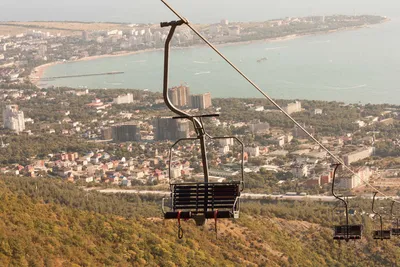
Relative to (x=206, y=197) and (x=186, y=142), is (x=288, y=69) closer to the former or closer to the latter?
(x=186, y=142)

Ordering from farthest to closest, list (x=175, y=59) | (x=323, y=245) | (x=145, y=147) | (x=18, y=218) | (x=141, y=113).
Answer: (x=175, y=59) < (x=141, y=113) < (x=145, y=147) < (x=323, y=245) < (x=18, y=218)

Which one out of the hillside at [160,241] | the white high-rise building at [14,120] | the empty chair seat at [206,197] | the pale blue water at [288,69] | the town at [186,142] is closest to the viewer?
the empty chair seat at [206,197]

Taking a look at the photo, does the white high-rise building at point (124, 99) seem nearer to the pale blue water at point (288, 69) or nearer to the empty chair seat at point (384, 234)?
the pale blue water at point (288, 69)

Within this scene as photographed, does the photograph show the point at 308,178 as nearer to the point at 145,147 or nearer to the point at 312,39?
the point at 145,147

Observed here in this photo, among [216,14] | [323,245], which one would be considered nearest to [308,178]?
[323,245]

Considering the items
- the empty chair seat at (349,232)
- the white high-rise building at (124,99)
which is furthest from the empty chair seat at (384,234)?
the white high-rise building at (124,99)

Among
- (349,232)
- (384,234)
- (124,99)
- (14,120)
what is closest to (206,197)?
(349,232)

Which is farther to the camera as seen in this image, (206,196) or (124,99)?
(124,99)
